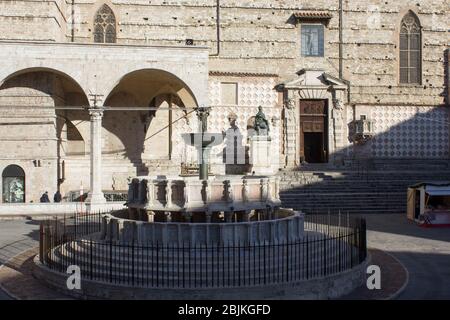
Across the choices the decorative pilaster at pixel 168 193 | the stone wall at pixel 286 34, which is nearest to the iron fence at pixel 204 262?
the decorative pilaster at pixel 168 193

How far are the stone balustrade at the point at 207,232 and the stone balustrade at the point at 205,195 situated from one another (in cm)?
88

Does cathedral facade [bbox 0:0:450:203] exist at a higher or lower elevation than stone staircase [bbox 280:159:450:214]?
higher

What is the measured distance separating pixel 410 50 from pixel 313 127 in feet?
23.0

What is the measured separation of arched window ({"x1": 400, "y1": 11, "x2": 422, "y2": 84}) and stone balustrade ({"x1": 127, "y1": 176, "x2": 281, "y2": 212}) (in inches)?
754

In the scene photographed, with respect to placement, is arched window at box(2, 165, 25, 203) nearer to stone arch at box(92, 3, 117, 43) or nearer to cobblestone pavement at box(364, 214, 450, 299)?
stone arch at box(92, 3, 117, 43)

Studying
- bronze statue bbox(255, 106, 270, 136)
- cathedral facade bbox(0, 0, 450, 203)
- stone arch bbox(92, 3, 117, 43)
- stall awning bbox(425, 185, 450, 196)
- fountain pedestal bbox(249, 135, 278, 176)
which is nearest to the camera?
stall awning bbox(425, 185, 450, 196)

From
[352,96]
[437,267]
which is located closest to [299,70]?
[352,96]

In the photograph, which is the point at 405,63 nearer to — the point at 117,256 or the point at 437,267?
the point at 437,267

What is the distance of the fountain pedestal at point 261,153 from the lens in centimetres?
2409

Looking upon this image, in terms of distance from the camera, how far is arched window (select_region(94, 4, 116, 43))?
2627cm

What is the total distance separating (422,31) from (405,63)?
1.96 meters

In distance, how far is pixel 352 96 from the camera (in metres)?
27.8

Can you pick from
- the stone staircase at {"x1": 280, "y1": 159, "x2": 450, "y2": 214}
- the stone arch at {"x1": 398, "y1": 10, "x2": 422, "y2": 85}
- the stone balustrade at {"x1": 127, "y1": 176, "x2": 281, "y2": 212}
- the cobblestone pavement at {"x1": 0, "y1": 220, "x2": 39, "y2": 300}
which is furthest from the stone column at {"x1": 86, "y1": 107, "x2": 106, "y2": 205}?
the stone arch at {"x1": 398, "y1": 10, "x2": 422, "y2": 85}
